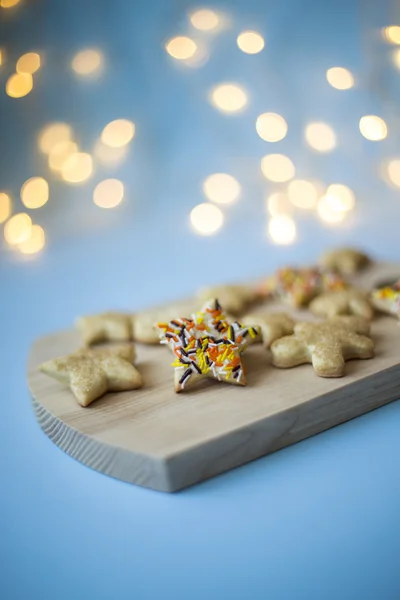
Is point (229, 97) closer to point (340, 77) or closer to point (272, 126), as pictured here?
point (272, 126)

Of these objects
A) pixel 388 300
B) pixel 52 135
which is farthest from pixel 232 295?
pixel 52 135

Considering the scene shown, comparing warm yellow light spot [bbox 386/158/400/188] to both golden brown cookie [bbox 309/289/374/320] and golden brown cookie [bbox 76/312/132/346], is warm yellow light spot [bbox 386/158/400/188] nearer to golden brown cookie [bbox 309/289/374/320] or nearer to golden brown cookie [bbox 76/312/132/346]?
golden brown cookie [bbox 309/289/374/320]

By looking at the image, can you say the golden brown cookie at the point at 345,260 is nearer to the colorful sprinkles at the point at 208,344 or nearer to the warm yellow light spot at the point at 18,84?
the colorful sprinkles at the point at 208,344

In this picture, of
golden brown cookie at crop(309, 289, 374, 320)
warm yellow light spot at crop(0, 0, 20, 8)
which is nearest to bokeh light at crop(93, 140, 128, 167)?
warm yellow light spot at crop(0, 0, 20, 8)

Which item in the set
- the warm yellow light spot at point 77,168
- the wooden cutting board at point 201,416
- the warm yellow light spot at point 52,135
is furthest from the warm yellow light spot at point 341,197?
the wooden cutting board at point 201,416

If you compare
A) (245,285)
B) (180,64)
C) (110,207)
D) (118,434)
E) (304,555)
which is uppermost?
(180,64)

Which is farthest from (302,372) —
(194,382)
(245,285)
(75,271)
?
(75,271)

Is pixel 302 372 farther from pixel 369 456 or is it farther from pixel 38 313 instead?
pixel 38 313
